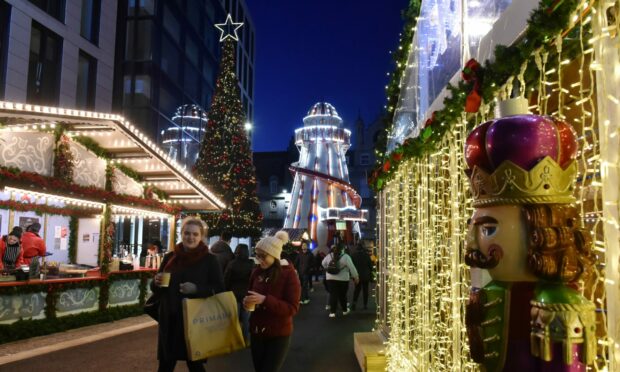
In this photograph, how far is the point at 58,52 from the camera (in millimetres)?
19016

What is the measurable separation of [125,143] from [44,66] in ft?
32.0

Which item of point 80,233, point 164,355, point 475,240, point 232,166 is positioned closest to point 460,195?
point 475,240

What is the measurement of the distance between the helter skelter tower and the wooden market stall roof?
57.7 ft

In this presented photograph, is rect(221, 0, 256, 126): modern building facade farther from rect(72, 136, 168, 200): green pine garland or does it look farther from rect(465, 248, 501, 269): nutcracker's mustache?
rect(465, 248, 501, 269): nutcracker's mustache

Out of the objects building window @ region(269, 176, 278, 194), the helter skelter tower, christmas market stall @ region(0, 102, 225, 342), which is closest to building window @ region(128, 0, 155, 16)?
the helter skelter tower

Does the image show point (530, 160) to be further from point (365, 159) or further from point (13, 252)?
point (365, 159)

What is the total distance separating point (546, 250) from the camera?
208cm

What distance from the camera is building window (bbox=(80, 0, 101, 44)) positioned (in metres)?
20.7

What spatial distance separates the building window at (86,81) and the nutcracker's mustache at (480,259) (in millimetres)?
21187

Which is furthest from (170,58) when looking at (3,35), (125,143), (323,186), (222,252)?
(222,252)

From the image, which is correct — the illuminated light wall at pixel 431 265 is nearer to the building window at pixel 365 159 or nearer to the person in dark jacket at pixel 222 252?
the person in dark jacket at pixel 222 252

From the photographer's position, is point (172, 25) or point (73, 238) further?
point (172, 25)

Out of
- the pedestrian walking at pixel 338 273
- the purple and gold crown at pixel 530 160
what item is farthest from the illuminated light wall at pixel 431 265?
the pedestrian walking at pixel 338 273

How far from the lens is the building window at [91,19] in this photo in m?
20.7
